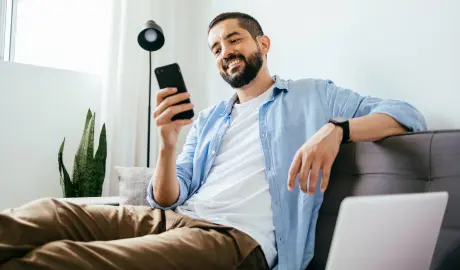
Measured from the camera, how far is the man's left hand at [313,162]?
1009 mm

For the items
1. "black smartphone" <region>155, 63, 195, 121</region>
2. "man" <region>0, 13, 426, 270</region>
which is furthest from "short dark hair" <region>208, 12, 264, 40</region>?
"black smartphone" <region>155, 63, 195, 121</region>

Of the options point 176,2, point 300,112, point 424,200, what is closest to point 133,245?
point 424,200

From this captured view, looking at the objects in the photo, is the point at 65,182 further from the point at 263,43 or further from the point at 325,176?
the point at 325,176

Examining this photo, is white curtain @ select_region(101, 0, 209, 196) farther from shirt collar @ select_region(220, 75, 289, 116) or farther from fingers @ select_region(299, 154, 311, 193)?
fingers @ select_region(299, 154, 311, 193)

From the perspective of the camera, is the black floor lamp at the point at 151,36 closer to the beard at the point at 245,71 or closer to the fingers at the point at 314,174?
the beard at the point at 245,71

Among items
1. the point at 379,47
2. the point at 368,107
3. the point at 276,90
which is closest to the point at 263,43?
the point at 276,90

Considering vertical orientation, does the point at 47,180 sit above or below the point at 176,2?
below

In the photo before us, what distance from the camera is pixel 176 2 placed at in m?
2.68

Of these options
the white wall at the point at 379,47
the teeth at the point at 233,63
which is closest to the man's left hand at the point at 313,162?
the white wall at the point at 379,47

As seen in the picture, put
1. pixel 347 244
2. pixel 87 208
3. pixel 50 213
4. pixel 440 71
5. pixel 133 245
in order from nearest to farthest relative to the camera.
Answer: pixel 347 244 < pixel 133 245 < pixel 50 213 < pixel 87 208 < pixel 440 71

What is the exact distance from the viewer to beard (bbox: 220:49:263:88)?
5.11 feet

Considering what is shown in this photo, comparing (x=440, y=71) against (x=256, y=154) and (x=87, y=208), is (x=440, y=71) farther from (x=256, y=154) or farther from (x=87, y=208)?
(x=87, y=208)

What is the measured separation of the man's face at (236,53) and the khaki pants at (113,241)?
60 cm

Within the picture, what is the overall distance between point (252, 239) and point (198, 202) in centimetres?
28
